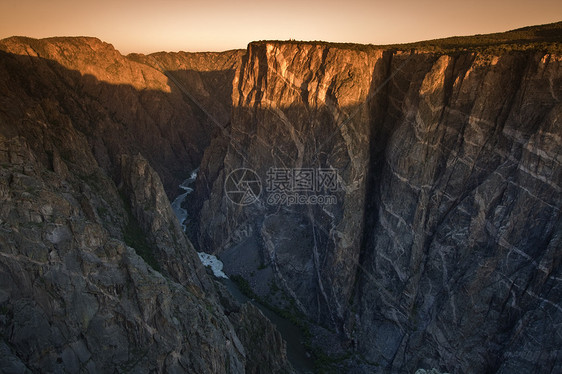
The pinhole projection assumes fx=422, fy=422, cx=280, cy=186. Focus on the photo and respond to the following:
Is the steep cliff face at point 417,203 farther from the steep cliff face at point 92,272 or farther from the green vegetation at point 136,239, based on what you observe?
the green vegetation at point 136,239

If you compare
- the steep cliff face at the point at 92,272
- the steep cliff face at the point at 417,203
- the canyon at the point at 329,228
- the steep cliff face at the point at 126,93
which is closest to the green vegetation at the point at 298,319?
the canyon at the point at 329,228

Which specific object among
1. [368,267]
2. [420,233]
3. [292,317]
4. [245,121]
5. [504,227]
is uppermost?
[245,121]

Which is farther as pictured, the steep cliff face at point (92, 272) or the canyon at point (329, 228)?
the canyon at point (329, 228)

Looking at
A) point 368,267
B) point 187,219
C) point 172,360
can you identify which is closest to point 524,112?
point 368,267

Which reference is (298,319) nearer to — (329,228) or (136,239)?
(329,228)

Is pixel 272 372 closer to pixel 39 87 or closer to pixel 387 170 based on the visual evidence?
pixel 387 170

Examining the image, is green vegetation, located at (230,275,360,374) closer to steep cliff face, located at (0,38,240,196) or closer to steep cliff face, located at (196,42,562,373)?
steep cliff face, located at (196,42,562,373)

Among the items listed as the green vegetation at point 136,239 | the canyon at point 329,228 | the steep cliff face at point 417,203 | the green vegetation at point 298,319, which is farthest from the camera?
the green vegetation at point 298,319
